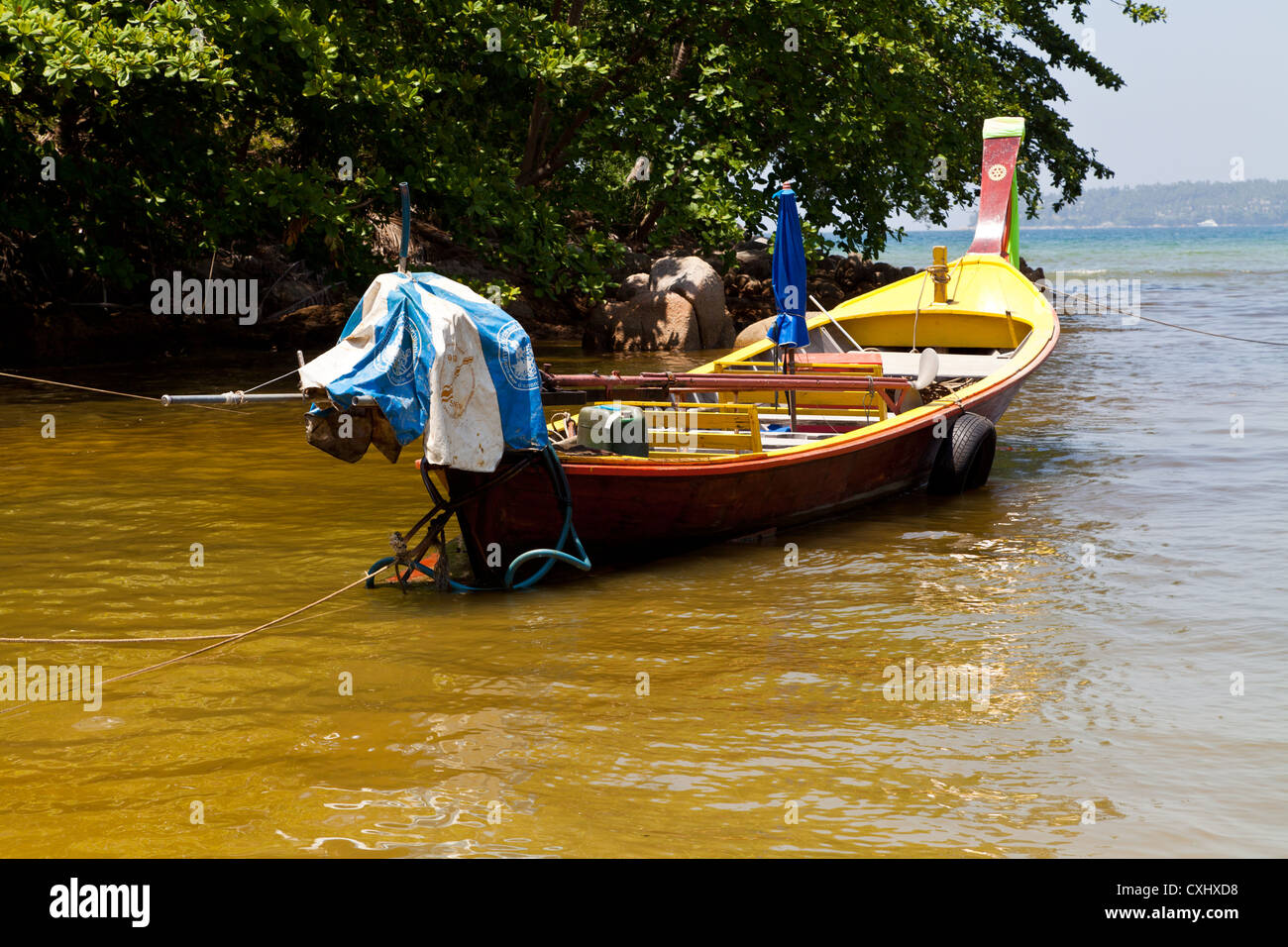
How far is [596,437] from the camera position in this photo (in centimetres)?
908

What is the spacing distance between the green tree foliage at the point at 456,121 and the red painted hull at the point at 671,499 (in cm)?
945

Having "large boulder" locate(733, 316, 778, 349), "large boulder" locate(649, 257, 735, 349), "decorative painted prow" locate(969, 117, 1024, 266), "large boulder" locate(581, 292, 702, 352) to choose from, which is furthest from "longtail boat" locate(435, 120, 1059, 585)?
"large boulder" locate(649, 257, 735, 349)

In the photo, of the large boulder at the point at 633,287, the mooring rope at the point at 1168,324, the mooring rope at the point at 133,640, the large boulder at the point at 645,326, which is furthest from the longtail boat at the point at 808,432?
the large boulder at the point at 633,287

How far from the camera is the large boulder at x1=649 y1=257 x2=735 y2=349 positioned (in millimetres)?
24391

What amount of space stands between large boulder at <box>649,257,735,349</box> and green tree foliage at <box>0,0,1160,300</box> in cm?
140

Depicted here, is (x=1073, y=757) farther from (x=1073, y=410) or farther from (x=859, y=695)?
(x=1073, y=410)

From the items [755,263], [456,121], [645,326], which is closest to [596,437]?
[456,121]

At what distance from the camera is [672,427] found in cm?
1034

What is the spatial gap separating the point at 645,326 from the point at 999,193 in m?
8.73

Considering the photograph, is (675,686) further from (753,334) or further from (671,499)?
(753,334)

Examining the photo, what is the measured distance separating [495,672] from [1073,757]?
304 cm

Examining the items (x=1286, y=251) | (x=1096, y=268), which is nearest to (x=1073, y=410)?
(x=1096, y=268)

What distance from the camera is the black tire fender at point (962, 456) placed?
11.3 m

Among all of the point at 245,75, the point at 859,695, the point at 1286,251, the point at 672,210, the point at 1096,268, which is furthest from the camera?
the point at 1286,251
